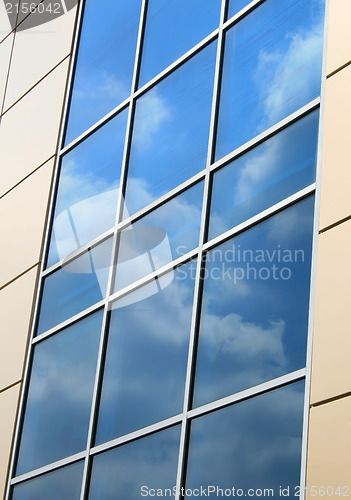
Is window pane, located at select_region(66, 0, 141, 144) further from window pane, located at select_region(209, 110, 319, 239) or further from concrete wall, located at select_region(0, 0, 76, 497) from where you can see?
window pane, located at select_region(209, 110, 319, 239)

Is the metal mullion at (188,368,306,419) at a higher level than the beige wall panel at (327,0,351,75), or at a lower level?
lower

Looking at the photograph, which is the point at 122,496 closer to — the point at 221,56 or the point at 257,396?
the point at 257,396

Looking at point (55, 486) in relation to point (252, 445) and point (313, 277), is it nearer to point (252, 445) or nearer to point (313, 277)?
point (252, 445)

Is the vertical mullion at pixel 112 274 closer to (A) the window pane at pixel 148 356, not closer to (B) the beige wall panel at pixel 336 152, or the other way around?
(A) the window pane at pixel 148 356

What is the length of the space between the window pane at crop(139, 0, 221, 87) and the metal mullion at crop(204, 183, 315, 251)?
3.66m

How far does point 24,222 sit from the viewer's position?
14.3m

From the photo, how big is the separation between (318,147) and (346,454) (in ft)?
11.8

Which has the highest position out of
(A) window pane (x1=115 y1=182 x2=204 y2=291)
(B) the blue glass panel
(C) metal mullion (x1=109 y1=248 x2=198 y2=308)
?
(B) the blue glass panel

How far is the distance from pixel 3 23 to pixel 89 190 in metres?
7.45

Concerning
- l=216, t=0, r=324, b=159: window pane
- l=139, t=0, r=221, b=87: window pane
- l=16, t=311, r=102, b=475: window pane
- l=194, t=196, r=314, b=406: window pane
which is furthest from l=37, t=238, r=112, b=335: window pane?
l=139, t=0, r=221, b=87: window pane

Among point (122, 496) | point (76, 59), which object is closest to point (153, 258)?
point (122, 496)

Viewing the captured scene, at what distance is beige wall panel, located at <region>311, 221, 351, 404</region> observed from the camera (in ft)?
26.2

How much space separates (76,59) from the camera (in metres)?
15.1

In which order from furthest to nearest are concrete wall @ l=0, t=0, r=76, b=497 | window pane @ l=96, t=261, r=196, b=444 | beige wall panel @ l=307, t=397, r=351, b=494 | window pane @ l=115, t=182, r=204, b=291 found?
concrete wall @ l=0, t=0, r=76, b=497 → window pane @ l=115, t=182, r=204, b=291 → window pane @ l=96, t=261, r=196, b=444 → beige wall panel @ l=307, t=397, r=351, b=494
